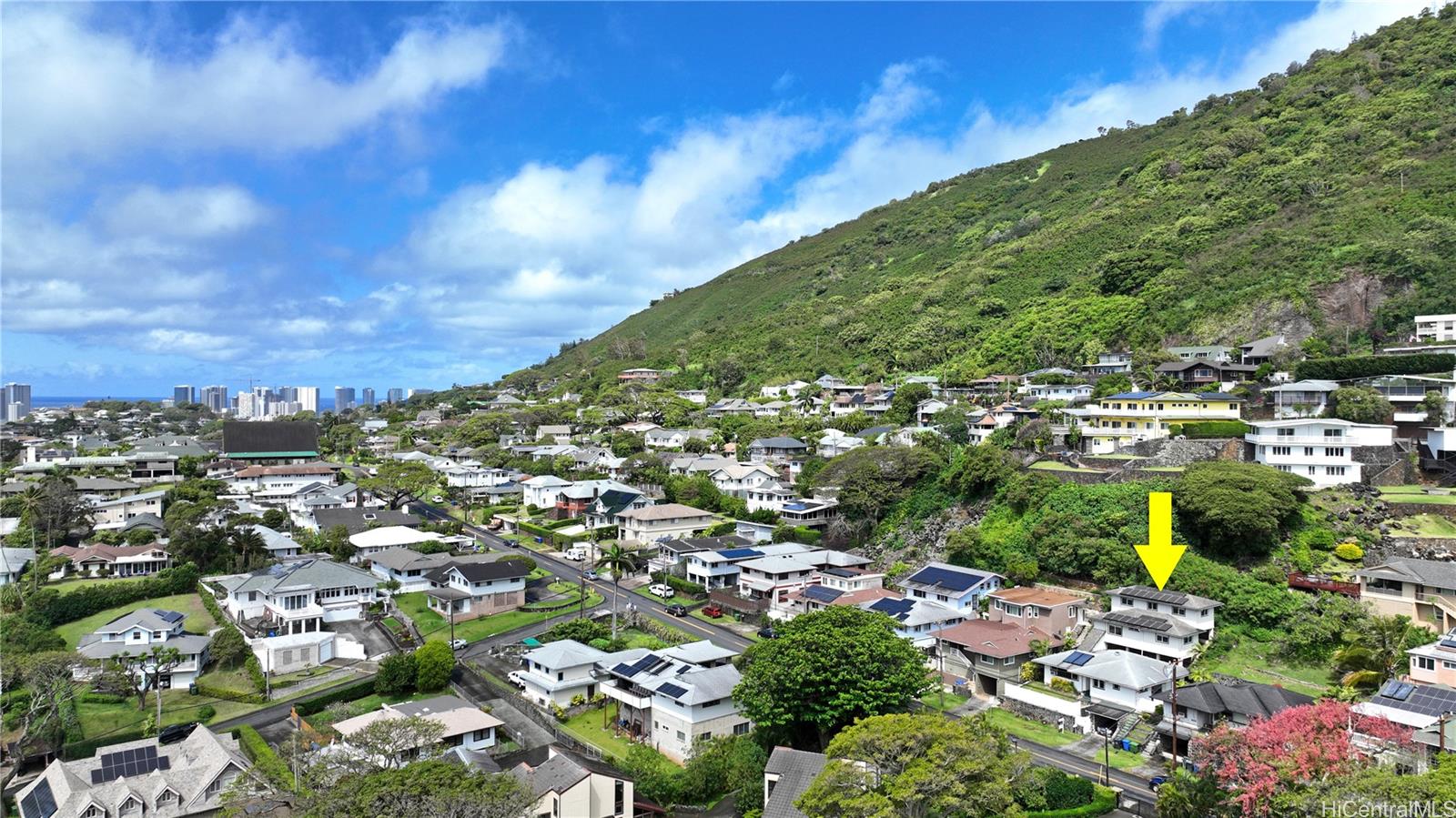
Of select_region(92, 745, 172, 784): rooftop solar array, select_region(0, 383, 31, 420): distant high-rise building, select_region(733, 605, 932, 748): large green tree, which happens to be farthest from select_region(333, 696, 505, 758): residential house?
select_region(0, 383, 31, 420): distant high-rise building

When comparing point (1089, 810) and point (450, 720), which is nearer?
point (1089, 810)

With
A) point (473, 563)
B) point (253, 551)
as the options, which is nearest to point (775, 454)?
point (473, 563)

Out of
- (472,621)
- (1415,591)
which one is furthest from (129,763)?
(1415,591)

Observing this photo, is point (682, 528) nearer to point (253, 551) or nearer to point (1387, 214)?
point (253, 551)

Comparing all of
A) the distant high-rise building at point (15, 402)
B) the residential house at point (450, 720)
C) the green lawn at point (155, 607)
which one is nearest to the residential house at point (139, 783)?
the residential house at point (450, 720)

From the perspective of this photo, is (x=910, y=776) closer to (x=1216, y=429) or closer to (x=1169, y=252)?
(x=1216, y=429)

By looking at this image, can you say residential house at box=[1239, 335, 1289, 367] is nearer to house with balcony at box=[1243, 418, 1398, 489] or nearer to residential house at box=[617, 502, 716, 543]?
house with balcony at box=[1243, 418, 1398, 489]
